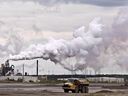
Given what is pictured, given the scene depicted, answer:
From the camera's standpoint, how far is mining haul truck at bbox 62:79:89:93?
8544 cm

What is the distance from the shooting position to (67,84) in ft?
284

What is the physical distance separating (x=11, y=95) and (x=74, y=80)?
2362 centimetres

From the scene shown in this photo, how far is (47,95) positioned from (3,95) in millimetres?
6807

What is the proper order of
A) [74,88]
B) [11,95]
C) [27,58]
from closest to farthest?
[11,95], [74,88], [27,58]

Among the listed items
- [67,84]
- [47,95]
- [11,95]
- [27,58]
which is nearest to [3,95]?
[11,95]

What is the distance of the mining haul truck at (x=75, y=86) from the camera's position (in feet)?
280

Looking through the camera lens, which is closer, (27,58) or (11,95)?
(11,95)

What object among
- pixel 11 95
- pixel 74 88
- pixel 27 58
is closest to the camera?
pixel 11 95

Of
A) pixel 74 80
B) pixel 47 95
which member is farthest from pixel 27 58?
pixel 47 95

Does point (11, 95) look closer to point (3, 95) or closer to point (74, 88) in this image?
point (3, 95)

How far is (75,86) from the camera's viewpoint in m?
86.4

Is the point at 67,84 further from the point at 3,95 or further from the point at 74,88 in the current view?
the point at 3,95

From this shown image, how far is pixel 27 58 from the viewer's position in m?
169

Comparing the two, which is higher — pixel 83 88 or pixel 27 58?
pixel 27 58
